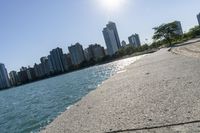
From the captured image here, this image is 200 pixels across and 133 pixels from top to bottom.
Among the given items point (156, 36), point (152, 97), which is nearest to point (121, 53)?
point (156, 36)

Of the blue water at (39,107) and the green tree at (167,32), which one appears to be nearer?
the blue water at (39,107)

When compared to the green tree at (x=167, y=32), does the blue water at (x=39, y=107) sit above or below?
below

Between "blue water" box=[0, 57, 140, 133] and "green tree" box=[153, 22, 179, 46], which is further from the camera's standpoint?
"green tree" box=[153, 22, 179, 46]

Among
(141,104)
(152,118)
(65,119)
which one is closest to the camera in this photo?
(152,118)

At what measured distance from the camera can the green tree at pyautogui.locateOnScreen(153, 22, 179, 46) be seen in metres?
121

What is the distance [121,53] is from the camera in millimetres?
195625

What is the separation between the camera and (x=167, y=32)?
121 meters

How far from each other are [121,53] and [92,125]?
608 feet

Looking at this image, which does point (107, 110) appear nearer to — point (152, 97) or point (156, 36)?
point (152, 97)

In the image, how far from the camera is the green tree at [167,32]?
121 metres

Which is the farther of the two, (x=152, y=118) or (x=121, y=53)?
(x=121, y=53)

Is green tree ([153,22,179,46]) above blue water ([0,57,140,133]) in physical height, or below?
above

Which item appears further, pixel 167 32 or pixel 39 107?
pixel 167 32

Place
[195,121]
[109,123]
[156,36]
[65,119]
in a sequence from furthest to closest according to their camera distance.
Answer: [156,36]
[65,119]
[109,123]
[195,121]
